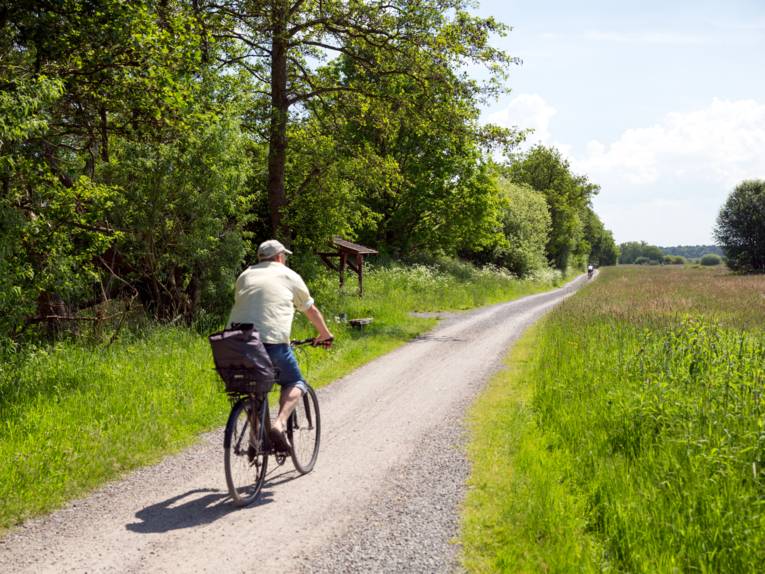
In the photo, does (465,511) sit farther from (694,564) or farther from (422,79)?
(422,79)

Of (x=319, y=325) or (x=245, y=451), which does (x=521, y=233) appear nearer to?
(x=319, y=325)

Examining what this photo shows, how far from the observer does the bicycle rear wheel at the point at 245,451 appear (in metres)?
5.19

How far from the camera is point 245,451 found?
539 centimetres

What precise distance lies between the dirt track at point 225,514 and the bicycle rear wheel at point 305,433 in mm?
156

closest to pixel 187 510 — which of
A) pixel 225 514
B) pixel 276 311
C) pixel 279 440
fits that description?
pixel 225 514

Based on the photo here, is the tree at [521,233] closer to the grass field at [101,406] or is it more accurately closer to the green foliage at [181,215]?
the green foliage at [181,215]

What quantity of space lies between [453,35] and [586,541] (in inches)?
634

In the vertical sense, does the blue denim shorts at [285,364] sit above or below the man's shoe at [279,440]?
above

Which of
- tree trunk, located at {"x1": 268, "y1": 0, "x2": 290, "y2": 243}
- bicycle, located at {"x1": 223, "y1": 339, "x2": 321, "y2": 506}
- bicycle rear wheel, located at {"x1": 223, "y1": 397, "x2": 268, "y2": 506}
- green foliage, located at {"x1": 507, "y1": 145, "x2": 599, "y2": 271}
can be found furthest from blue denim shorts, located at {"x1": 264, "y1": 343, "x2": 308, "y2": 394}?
green foliage, located at {"x1": 507, "y1": 145, "x2": 599, "y2": 271}

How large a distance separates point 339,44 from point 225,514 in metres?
15.8

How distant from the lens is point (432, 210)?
35844mm

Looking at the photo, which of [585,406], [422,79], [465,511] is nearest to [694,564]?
[465,511]

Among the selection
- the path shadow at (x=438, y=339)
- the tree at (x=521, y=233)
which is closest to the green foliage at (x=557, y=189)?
the tree at (x=521, y=233)

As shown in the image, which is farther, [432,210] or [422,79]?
[432,210]
